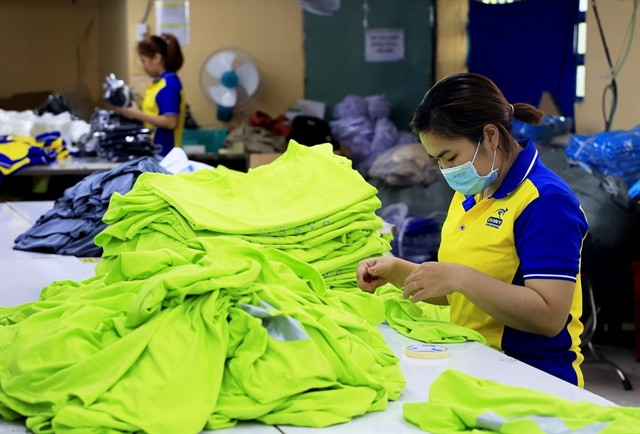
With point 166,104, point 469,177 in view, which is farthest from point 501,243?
point 166,104

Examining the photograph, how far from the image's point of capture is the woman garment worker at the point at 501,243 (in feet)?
6.36

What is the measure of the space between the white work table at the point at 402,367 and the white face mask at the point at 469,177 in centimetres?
39

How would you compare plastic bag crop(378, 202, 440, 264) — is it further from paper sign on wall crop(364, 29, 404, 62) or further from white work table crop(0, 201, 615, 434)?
white work table crop(0, 201, 615, 434)

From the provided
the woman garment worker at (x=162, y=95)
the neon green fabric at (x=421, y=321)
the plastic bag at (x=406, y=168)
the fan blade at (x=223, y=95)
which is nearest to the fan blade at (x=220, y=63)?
the fan blade at (x=223, y=95)

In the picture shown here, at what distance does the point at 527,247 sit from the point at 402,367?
0.44 metres

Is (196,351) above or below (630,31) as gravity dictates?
below

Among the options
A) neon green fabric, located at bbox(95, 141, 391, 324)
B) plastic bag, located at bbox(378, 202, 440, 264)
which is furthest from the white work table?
plastic bag, located at bbox(378, 202, 440, 264)

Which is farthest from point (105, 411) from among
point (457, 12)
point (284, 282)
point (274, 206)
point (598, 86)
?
point (457, 12)

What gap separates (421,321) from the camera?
83.4 inches

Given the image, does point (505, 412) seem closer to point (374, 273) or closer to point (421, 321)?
point (421, 321)

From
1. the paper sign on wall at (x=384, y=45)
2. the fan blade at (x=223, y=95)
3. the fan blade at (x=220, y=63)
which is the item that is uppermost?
the paper sign on wall at (x=384, y=45)

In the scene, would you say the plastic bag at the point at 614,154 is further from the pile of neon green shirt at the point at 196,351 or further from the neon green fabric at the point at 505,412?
the neon green fabric at the point at 505,412

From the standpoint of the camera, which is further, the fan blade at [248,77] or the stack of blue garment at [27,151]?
the fan blade at [248,77]

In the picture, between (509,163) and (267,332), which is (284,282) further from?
(509,163)
